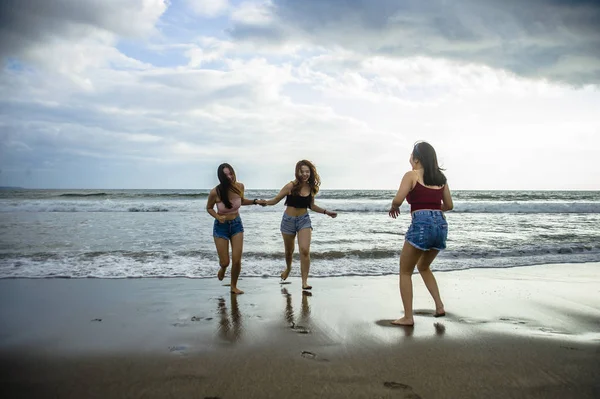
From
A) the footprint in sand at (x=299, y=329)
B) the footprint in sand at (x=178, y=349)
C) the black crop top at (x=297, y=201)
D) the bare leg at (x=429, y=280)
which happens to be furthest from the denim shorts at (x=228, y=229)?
the bare leg at (x=429, y=280)

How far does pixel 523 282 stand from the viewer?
7.27 meters

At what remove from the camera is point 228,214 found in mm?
6633

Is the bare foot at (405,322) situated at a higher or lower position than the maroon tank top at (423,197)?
lower

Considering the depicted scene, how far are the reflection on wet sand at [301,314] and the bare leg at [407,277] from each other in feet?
3.41

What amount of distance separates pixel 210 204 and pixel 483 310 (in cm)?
422

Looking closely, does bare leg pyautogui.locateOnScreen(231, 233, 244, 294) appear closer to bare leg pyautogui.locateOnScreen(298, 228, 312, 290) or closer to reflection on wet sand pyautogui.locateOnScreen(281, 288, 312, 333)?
reflection on wet sand pyautogui.locateOnScreen(281, 288, 312, 333)

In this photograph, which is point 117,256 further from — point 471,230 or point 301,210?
point 471,230

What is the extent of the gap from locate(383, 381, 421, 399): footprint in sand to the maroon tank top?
201 cm

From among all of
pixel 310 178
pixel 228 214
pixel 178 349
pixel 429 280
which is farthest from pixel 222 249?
pixel 429 280

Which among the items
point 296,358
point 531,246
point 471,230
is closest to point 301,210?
point 296,358

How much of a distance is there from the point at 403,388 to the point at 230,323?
2358 mm

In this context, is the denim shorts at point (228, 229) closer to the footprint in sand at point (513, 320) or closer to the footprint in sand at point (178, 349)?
the footprint in sand at point (178, 349)

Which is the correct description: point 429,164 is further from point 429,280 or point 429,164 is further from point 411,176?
point 429,280

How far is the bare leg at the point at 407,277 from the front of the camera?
4.71 m
